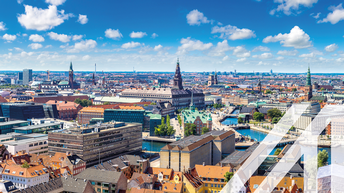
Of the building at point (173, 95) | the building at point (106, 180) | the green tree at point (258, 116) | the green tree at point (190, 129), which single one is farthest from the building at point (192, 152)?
the building at point (173, 95)

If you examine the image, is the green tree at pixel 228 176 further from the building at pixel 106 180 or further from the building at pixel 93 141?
the building at pixel 93 141

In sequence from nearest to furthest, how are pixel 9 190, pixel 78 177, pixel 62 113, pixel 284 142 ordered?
pixel 9 190, pixel 78 177, pixel 284 142, pixel 62 113

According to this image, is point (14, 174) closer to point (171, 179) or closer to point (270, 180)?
point (171, 179)

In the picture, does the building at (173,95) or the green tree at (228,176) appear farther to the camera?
the building at (173,95)

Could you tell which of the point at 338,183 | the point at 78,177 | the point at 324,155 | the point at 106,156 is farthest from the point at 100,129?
the point at 338,183

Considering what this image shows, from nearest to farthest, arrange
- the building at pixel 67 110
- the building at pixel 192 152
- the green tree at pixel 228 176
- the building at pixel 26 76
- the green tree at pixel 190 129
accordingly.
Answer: the green tree at pixel 228 176 → the building at pixel 192 152 → the green tree at pixel 190 129 → the building at pixel 67 110 → the building at pixel 26 76

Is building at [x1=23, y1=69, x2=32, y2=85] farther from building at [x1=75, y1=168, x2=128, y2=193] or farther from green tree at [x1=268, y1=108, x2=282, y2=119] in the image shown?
building at [x1=75, y1=168, x2=128, y2=193]

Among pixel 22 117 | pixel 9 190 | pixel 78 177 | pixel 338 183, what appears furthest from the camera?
pixel 22 117

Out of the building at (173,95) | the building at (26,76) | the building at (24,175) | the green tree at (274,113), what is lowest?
the building at (24,175)
